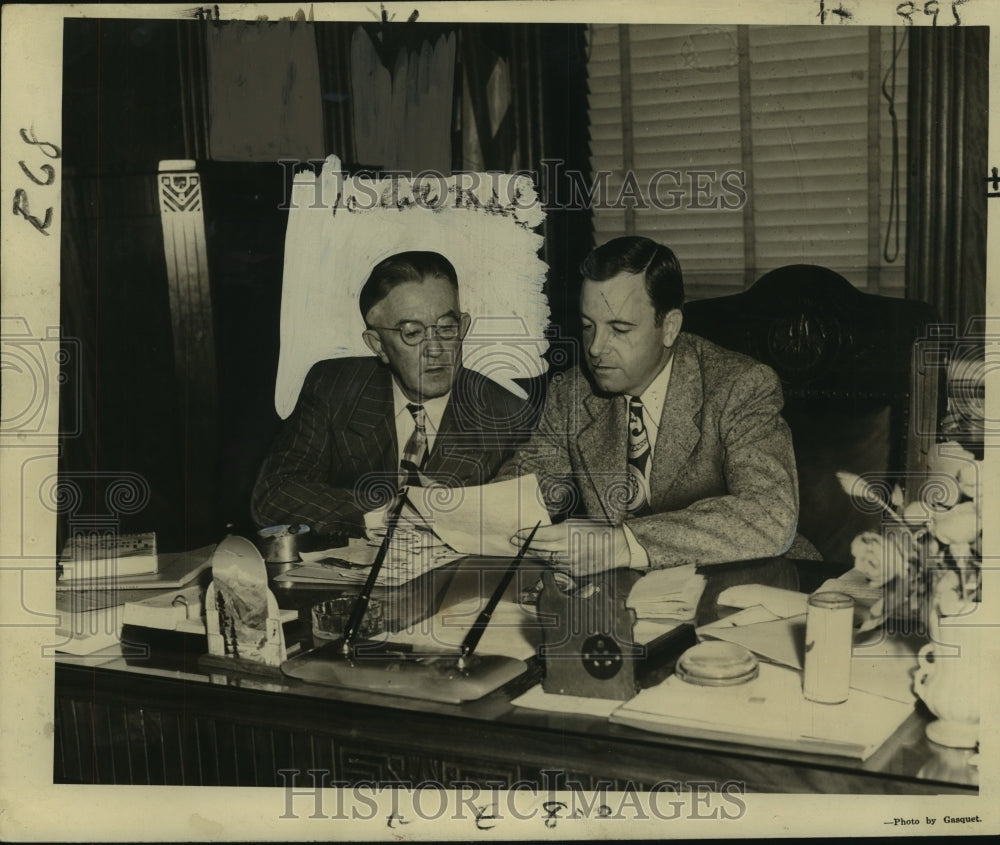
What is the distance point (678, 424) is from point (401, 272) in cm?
77

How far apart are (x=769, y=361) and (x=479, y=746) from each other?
3.62ft

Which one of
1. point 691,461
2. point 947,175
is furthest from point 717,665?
point 947,175

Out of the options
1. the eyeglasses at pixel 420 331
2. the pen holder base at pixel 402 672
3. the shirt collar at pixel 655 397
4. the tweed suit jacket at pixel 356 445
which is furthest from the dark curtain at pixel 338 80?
the pen holder base at pixel 402 672

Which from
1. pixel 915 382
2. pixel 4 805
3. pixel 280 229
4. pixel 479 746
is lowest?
pixel 4 805

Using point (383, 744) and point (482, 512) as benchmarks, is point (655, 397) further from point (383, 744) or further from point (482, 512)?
point (383, 744)

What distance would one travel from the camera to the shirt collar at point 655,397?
244cm

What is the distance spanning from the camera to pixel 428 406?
2482 mm

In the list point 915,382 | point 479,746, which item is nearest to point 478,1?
point 915,382

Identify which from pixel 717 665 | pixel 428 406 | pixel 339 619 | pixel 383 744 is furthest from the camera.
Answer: pixel 428 406

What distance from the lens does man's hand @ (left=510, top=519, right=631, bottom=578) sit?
240 cm

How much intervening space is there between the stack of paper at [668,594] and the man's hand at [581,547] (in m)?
0.08

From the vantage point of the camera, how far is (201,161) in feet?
8.11

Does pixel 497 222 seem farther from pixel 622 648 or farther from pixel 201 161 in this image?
pixel 622 648

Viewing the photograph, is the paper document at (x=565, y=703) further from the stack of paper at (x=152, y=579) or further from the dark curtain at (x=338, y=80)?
the dark curtain at (x=338, y=80)
